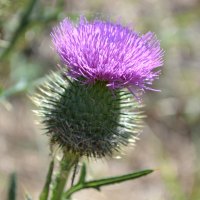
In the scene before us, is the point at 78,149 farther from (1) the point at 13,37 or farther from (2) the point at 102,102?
(1) the point at 13,37

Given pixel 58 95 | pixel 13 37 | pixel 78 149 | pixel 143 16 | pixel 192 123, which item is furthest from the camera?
pixel 143 16

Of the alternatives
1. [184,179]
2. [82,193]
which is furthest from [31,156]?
→ [184,179]

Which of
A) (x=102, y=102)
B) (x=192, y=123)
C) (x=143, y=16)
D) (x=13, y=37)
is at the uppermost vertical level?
(x=143, y=16)

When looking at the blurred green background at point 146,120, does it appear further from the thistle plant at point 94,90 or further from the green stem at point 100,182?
the green stem at point 100,182

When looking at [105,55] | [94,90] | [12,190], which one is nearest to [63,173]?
[12,190]

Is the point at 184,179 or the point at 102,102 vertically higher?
the point at 184,179

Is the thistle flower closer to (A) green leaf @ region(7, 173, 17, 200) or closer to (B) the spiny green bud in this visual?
(B) the spiny green bud

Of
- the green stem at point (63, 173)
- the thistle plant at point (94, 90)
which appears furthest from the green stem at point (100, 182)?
the green stem at point (63, 173)

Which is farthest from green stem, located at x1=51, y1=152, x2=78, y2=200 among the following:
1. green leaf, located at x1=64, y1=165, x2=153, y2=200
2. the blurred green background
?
the blurred green background

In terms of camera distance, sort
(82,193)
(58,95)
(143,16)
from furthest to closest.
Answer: (143,16) → (82,193) → (58,95)
